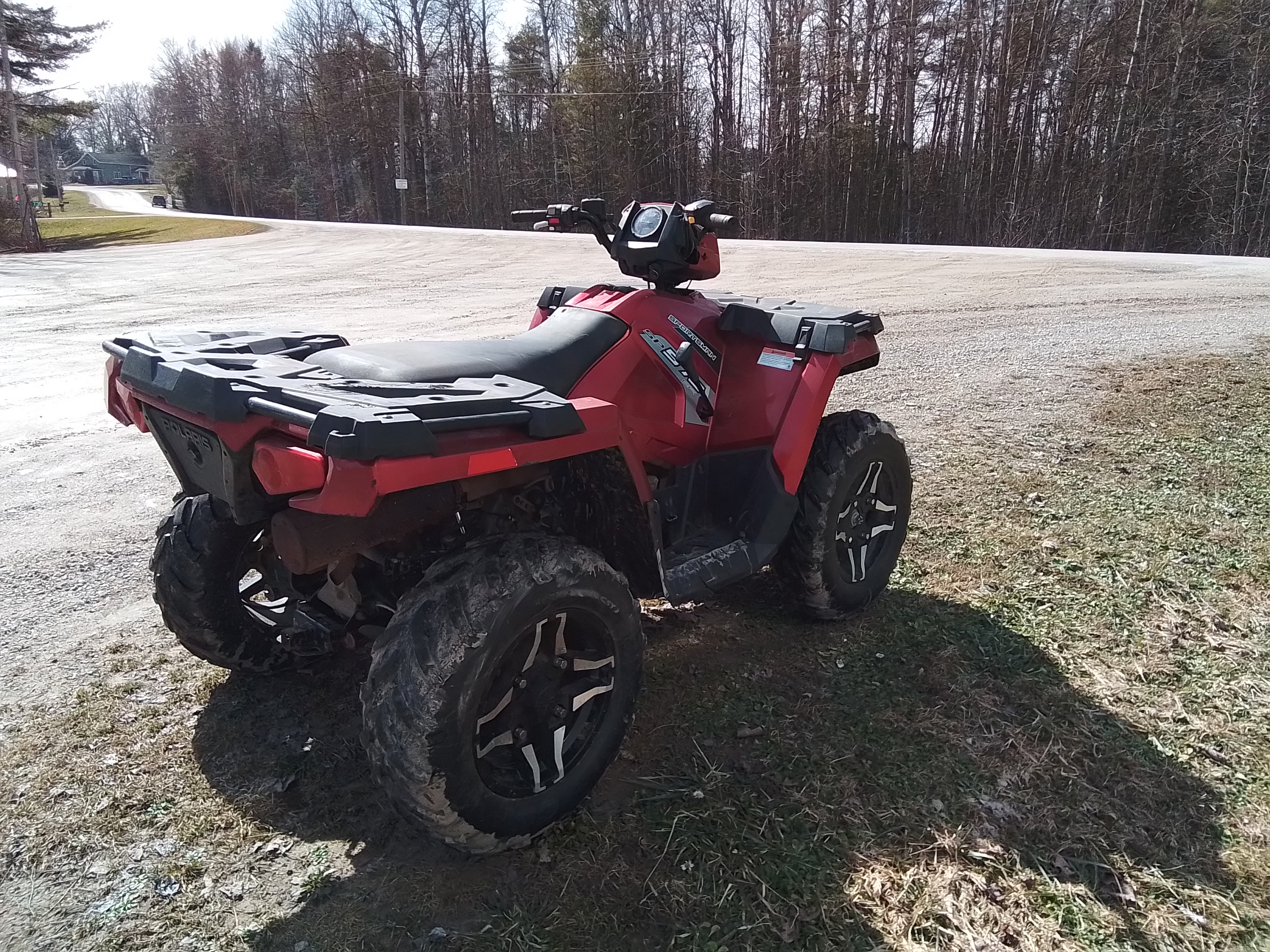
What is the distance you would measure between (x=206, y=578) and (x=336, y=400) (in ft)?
4.12

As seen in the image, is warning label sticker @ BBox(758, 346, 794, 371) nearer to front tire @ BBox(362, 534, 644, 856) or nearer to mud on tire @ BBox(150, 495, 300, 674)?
front tire @ BBox(362, 534, 644, 856)

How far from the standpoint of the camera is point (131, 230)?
107ft

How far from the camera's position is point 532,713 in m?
2.32

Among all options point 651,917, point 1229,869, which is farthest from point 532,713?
point 1229,869

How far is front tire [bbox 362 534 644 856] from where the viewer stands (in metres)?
2.03

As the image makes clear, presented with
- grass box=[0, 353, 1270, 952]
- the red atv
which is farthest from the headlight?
grass box=[0, 353, 1270, 952]

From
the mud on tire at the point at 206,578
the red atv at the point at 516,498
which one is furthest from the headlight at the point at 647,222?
the mud on tire at the point at 206,578

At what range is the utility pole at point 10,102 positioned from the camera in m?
28.7

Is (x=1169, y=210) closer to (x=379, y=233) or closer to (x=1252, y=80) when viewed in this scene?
(x=1252, y=80)

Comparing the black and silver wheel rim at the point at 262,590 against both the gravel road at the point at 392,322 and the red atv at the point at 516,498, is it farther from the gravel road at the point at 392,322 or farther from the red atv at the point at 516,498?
the gravel road at the point at 392,322

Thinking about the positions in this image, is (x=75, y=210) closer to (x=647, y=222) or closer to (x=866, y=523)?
(x=647, y=222)

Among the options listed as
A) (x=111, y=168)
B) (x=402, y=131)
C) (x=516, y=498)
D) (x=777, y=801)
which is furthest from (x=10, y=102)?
(x=111, y=168)

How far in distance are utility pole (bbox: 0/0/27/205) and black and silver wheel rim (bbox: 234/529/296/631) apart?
107 ft

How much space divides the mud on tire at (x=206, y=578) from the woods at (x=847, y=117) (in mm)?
33103
